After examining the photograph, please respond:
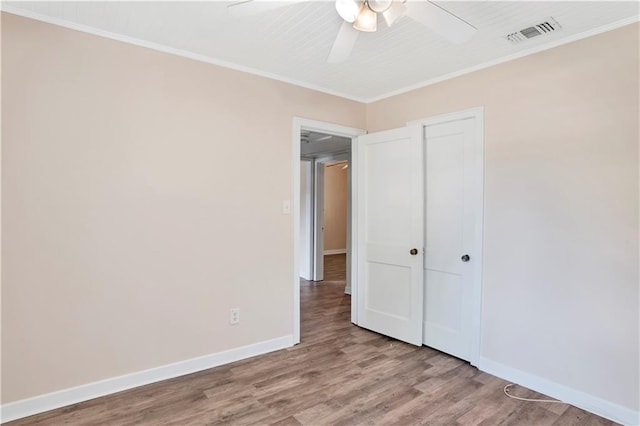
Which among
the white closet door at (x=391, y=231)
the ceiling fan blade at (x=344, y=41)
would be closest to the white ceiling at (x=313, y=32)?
the ceiling fan blade at (x=344, y=41)

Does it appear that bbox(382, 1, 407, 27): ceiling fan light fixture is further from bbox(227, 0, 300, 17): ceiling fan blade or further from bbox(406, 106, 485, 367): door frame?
bbox(406, 106, 485, 367): door frame

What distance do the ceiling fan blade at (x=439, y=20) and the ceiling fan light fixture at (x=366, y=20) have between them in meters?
0.18

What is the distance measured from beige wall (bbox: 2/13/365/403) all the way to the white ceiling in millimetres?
151

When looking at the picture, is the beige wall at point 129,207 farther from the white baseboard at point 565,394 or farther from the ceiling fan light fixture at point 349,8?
the white baseboard at point 565,394

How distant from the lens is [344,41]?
1.98 meters

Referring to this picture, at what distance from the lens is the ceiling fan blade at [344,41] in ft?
6.15

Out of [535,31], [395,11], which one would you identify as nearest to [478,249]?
[535,31]

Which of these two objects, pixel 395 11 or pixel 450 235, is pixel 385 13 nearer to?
pixel 395 11

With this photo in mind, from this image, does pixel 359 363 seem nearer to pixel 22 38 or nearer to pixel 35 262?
pixel 35 262

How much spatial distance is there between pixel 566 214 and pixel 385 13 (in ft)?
6.06

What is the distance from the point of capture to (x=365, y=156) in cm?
389

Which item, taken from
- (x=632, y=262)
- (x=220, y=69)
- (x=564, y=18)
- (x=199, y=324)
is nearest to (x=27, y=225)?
(x=199, y=324)

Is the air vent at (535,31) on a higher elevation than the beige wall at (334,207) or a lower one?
higher

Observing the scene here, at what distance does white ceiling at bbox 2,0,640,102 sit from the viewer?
2.13 meters
